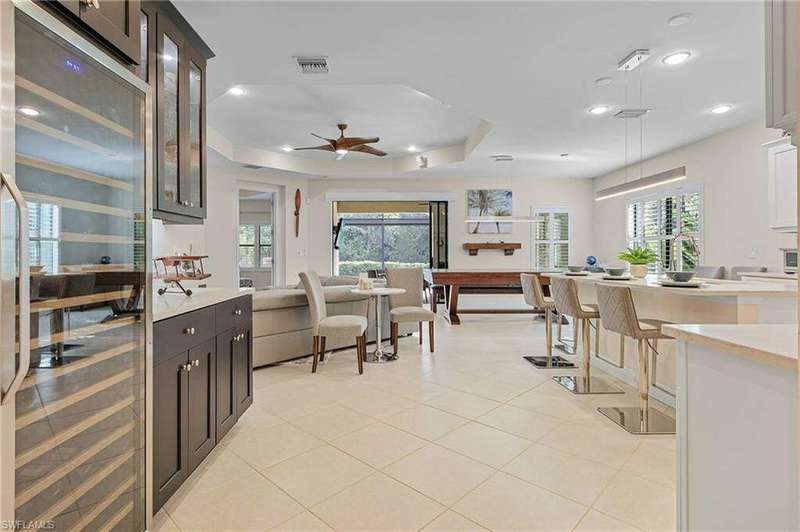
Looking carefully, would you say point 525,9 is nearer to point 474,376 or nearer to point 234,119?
point 474,376

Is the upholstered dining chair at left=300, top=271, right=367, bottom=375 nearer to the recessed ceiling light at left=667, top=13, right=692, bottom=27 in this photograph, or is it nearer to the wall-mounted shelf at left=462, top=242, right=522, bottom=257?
the recessed ceiling light at left=667, top=13, right=692, bottom=27

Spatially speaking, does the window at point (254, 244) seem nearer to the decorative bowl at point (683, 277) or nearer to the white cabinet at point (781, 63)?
the decorative bowl at point (683, 277)

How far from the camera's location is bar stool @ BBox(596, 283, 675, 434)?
2660 millimetres

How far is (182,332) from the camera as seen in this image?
1854 millimetres

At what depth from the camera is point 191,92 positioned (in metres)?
2.61

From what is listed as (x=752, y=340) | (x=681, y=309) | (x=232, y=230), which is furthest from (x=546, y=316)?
(x=232, y=230)

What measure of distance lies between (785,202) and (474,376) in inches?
149

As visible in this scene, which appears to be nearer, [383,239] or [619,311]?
[619,311]

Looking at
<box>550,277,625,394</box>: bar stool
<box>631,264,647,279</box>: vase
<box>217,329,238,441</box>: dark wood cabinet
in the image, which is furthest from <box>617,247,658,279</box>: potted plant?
<box>217,329,238,441</box>: dark wood cabinet

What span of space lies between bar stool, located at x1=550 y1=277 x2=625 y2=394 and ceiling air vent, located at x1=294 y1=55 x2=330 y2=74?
2708mm

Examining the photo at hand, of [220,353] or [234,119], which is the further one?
[234,119]

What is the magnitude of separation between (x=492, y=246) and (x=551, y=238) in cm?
131

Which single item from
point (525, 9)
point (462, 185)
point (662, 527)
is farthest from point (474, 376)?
point (462, 185)

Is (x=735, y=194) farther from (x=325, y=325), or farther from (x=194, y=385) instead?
(x=194, y=385)
